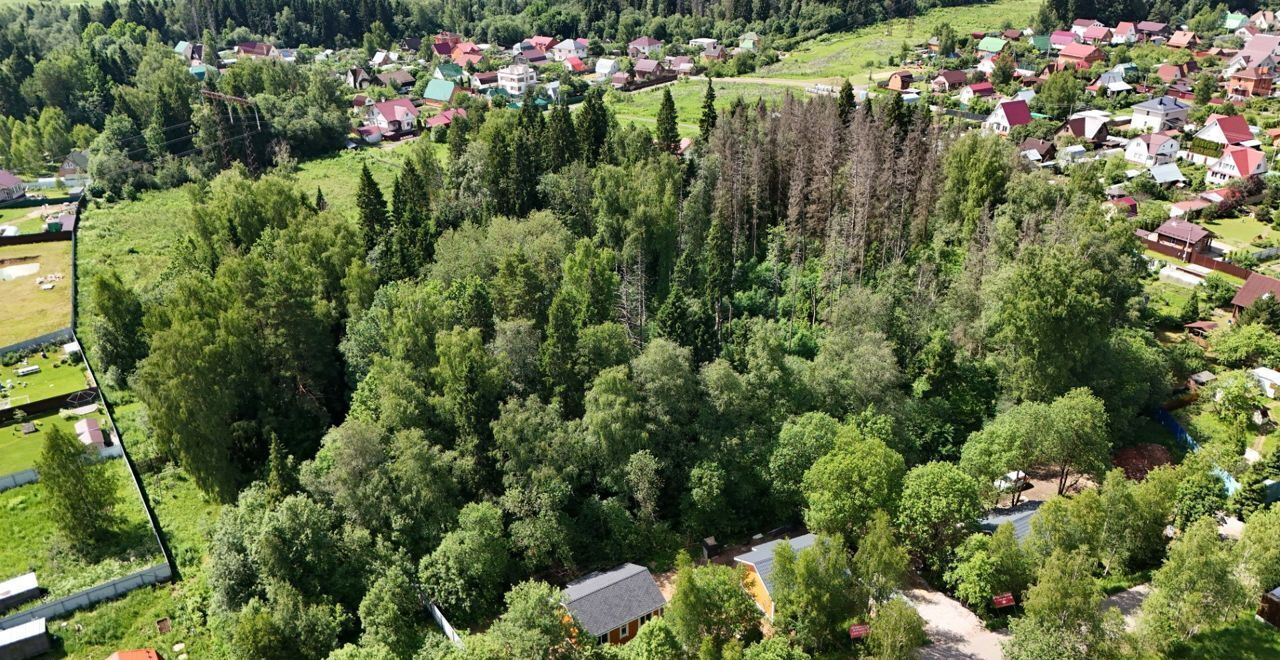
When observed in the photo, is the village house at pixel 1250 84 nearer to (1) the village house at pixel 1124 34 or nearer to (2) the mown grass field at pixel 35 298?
(1) the village house at pixel 1124 34

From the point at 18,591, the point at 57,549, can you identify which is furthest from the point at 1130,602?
the point at 57,549

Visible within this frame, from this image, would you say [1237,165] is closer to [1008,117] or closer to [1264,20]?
[1008,117]

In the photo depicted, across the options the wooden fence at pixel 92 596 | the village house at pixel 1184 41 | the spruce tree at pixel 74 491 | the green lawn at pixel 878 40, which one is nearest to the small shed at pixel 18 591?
the wooden fence at pixel 92 596

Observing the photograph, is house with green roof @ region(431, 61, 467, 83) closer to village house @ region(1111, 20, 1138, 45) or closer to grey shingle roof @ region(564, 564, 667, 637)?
grey shingle roof @ region(564, 564, 667, 637)

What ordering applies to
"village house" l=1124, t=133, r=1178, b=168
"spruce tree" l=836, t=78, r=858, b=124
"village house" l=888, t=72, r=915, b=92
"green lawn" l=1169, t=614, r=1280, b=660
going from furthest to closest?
"village house" l=888, t=72, r=915, b=92 < "village house" l=1124, t=133, r=1178, b=168 < "spruce tree" l=836, t=78, r=858, b=124 < "green lawn" l=1169, t=614, r=1280, b=660

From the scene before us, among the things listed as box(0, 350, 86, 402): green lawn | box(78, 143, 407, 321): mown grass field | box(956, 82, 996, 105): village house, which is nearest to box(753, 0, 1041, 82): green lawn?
box(956, 82, 996, 105): village house
